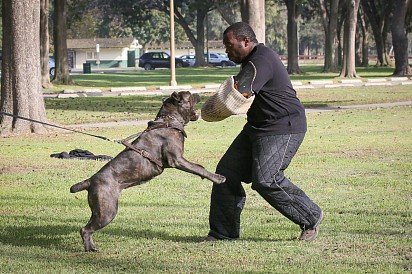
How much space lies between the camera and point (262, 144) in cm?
826

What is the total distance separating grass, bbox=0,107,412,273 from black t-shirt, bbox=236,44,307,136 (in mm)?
1026

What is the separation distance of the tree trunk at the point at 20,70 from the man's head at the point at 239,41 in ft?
41.1

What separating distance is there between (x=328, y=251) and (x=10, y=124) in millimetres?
13274

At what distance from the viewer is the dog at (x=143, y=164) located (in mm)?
7996

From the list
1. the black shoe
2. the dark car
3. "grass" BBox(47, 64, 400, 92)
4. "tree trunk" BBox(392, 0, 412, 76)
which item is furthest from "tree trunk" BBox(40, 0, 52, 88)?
the dark car

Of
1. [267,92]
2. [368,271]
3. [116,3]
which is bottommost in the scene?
[368,271]

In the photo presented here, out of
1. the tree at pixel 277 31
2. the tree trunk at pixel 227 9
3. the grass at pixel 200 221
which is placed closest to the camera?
the grass at pixel 200 221

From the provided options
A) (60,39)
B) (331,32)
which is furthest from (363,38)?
(60,39)

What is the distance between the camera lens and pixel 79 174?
13.7 m

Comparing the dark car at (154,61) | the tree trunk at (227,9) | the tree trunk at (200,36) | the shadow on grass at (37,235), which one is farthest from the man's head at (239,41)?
the dark car at (154,61)

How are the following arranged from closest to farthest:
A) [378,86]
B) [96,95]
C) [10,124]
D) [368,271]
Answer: [368,271] → [10,124] → [96,95] → [378,86]

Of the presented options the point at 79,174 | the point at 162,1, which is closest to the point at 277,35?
the point at 162,1

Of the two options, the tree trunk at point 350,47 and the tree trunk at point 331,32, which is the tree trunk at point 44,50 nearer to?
the tree trunk at point 350,47

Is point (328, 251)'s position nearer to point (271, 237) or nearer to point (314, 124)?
point (271, 237)
